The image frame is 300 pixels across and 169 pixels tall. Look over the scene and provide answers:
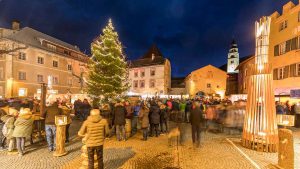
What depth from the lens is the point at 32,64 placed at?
101ft

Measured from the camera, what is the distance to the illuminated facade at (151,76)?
165 ft

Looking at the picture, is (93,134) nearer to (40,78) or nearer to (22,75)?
(22,75)

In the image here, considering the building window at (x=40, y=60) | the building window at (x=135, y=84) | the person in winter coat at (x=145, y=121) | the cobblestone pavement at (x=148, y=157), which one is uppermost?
the building window at (x=40, y=60)

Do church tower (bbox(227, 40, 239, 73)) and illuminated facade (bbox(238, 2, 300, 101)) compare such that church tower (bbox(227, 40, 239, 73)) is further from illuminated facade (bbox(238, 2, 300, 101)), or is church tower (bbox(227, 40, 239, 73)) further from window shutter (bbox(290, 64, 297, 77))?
window shutter (bbox(290, 64, 297, 77))

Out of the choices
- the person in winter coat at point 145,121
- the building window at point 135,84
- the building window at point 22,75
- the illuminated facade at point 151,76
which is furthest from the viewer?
the building window at point 135,84

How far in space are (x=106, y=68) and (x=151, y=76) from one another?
94.1ft

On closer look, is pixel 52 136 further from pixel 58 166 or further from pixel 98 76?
pixel 98 76

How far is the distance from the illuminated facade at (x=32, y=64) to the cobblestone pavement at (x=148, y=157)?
16.1 metres

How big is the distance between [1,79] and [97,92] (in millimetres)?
14190

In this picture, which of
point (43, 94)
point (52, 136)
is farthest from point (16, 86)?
point (52, 136)

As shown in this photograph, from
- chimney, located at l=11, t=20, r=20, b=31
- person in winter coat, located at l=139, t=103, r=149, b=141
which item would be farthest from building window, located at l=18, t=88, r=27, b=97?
person in winter coat, located at l=139, t=103, r=149, b=141

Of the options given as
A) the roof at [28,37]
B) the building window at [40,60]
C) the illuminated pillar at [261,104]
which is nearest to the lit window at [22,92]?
the building window at [40,60]

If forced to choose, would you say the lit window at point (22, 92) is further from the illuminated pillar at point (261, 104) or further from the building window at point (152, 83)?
the building window at point (152, 83)

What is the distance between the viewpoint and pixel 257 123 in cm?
908
